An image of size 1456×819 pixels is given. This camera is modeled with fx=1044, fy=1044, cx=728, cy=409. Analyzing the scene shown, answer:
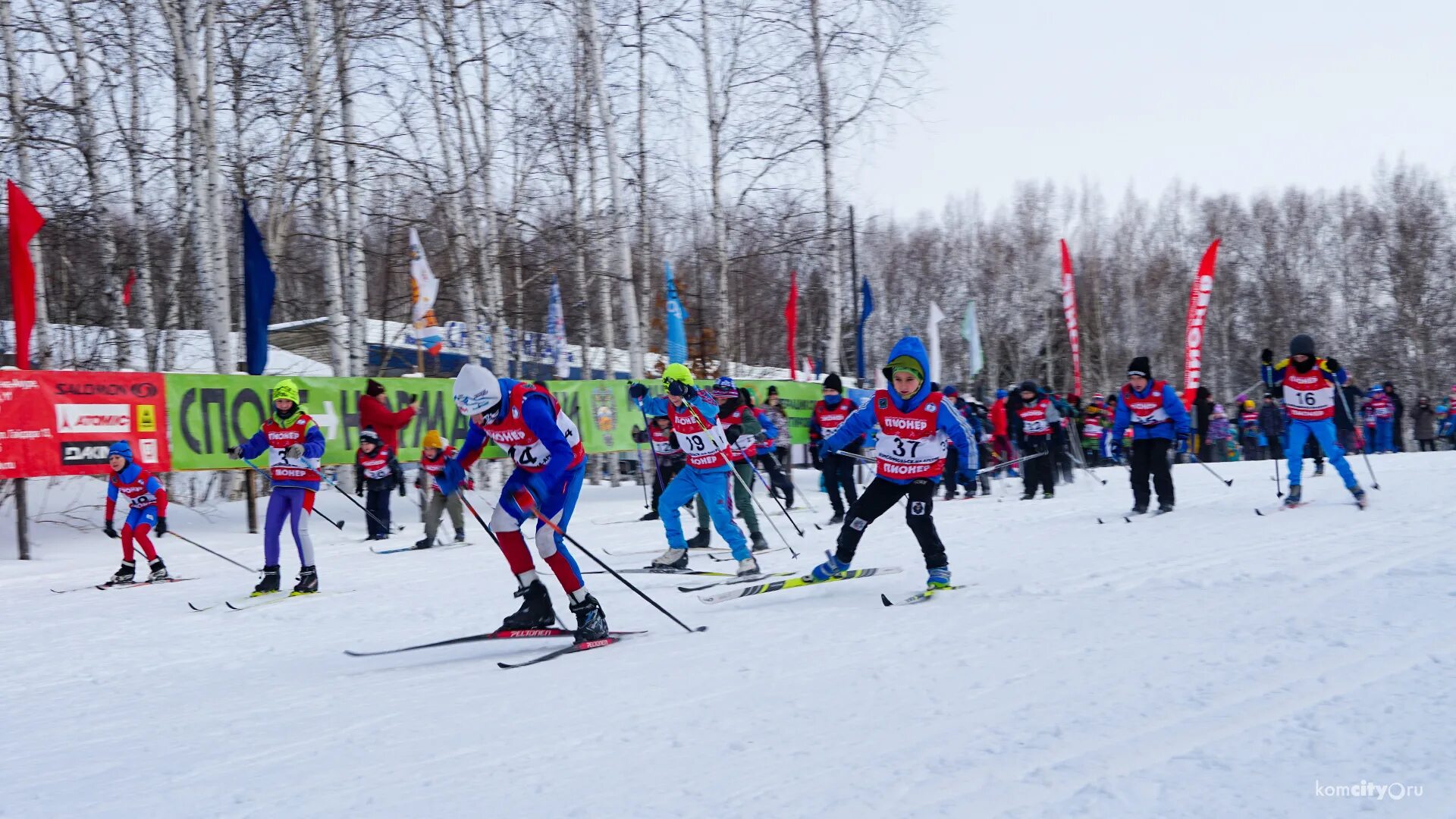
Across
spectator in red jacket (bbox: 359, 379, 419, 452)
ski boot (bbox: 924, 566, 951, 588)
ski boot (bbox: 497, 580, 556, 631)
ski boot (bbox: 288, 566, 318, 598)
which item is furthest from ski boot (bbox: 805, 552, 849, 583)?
spectator in red jacket (bbox: 359, 379, 419, 452)

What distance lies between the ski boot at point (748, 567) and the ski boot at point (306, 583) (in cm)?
364

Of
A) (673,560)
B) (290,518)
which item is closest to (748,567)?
(673,560)

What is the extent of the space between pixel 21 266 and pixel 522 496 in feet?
32.8

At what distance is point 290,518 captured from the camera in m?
8.96

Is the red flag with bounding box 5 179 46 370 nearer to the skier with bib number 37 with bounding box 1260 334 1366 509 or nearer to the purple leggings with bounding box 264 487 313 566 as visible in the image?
the purple leggings with bounding box 264 487 313 566

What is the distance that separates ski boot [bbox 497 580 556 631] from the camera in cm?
638

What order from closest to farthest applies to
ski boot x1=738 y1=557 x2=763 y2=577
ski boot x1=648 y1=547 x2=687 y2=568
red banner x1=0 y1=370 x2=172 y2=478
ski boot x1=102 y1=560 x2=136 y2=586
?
ski boot x1=738 y1=557 x2=763 y2=577
ski boot x1=648 y1=547 x2=687 y2=568
ski boot x1=102 y1=560 x2=136 y2=586
red banner x1=0 y1=370 x2=172 y2=478

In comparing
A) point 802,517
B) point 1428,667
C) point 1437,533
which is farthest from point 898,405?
point 802,517

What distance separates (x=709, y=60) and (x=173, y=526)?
12796mm

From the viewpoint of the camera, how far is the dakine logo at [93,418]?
1177 cm

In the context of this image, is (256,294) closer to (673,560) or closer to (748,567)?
(673,560)

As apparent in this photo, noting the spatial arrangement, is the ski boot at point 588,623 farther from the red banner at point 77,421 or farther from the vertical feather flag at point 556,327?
the vertical feather flag at point 556,327

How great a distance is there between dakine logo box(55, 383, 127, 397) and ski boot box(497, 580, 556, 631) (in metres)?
8.26

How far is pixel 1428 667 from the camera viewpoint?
437cm
